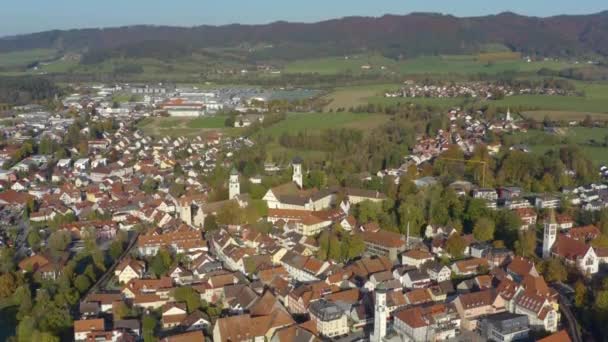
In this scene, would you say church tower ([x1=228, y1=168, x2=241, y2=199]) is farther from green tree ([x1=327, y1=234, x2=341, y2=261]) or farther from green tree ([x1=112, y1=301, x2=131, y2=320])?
green tree ([x1=112, y1=301, x2=131, y2=320])

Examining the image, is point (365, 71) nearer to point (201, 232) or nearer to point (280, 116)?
point (280, 116)

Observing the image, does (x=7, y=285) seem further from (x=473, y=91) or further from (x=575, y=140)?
(x=473, y=91)

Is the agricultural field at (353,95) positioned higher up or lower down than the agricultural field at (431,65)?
lower down

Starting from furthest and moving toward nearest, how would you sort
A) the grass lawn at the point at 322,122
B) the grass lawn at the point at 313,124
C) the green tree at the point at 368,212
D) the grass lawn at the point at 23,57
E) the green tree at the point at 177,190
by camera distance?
the grass lawn at the point at 23,57 → the grass lawn at the point at 322,122 → the grass lawn at the point at 313,124 → the green tree at the point at 177,190 → the green tree at the point at 368,212

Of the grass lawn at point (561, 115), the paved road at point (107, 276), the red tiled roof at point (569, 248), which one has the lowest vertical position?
the paved road at point (107, 276)

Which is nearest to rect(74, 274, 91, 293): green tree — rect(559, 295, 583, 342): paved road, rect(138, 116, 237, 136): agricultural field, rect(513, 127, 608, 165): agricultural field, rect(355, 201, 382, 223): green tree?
rect(355, 201, 382, 223): green tree

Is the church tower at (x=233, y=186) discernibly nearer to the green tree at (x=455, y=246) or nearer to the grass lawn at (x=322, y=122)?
the green tree at (x=455, y=246)

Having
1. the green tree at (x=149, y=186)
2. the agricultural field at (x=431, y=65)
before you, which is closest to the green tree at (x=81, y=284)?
the green tree at (x=149, y=186)
